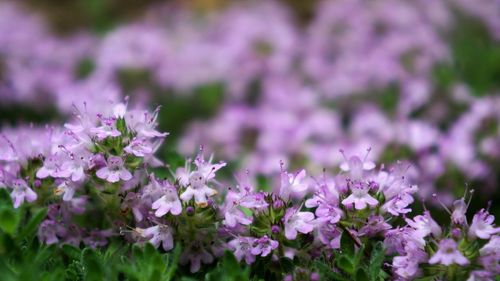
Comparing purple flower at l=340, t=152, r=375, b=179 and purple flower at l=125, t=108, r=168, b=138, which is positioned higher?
purple flower at l=125, t=108, r=168, b=138

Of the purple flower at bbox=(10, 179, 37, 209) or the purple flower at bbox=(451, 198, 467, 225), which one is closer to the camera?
the purple flower at bbox=(451, 198, 467, 225)

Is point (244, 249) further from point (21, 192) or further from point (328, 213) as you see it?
point (21, 192)

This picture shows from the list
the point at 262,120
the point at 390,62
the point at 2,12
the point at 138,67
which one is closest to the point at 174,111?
the point at 138,67

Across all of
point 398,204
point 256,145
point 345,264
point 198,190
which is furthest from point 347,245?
point 256,145

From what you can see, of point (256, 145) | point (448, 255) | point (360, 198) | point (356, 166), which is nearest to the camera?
point (448, 255)

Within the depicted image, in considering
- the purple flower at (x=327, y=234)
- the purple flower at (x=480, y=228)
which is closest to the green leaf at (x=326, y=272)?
the purple flower at (x=327, y=234)

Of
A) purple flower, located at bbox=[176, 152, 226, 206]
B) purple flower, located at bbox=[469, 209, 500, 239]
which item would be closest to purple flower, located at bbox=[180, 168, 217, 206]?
purple flower, located at bbox=[176, 152, 226, 206]

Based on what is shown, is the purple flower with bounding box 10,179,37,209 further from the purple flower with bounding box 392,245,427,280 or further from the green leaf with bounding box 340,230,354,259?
the purple flower with bounding box 392,245,427,280
